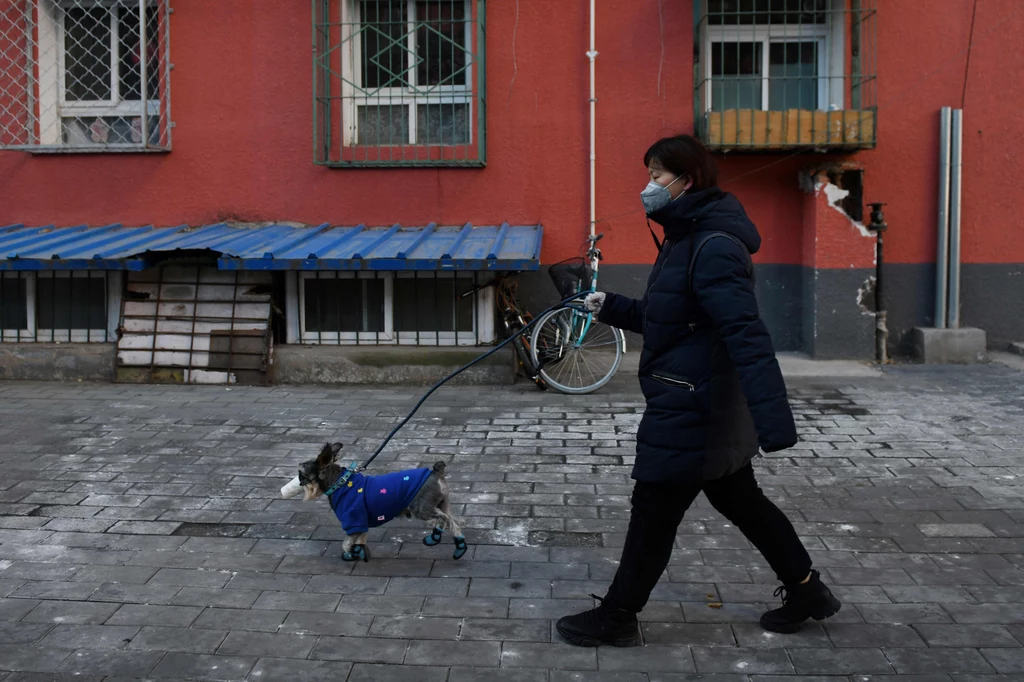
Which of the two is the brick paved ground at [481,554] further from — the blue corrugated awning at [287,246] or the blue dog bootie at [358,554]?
the blue corrugated awning at [287,246]

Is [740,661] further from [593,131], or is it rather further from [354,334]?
[593,131]

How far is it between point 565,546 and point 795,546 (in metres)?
1.35

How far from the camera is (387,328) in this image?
917 centimetres

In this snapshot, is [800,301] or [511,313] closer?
[511,313]

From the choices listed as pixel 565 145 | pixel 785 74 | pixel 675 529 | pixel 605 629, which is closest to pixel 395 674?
pixel 605 629

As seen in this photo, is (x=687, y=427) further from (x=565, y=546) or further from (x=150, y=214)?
(x=150, y=214)

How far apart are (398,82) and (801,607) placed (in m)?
7.41

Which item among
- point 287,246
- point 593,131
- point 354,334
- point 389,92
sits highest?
point 389,92

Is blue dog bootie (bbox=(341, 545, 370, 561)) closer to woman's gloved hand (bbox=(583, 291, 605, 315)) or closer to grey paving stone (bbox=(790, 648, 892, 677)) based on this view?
woman's gloved hand (bbox=(583, 291, 605, 315))

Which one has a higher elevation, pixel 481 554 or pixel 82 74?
pixel 82 74

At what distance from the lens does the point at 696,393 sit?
11.8ft

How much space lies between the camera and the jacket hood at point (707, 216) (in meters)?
3.64

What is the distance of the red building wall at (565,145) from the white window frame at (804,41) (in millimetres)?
349

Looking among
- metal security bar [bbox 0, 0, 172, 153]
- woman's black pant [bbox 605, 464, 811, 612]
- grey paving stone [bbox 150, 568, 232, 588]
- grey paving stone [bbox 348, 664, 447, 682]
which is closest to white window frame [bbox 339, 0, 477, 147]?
metal security bar [bbox 0, 0, 172, 153]
